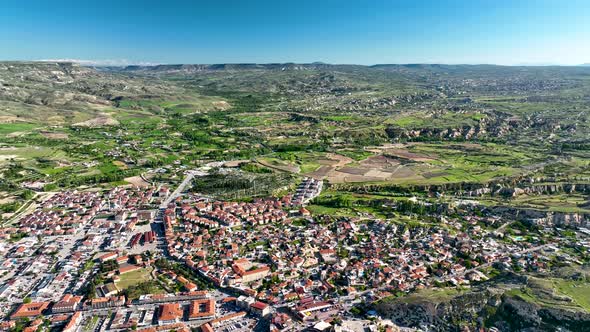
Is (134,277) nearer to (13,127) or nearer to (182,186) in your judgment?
(182,186)

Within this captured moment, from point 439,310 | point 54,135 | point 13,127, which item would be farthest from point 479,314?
point 13,127

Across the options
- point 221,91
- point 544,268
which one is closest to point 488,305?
point 544,268

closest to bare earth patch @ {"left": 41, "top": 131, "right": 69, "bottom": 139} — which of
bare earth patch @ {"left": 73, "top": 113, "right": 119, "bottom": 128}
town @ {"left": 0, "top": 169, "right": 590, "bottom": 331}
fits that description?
bare earth patch @ {"left": 73, "top": 113, "right": 119, "bottom": 128}

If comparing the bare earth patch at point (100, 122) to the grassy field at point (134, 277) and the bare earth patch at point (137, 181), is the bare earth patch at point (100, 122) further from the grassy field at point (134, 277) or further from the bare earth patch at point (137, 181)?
the grassy field at point (134, 277)

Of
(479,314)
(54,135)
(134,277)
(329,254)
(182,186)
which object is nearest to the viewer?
(479,314)

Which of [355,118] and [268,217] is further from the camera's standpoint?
[355,118]

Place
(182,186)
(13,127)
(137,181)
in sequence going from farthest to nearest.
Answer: (13,127)
(137,181)
(182,186)

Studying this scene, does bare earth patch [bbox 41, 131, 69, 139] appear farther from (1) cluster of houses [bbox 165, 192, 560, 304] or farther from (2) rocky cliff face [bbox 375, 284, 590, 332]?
(2) rocky cliff face [bbox 375, 284, 590, 332]

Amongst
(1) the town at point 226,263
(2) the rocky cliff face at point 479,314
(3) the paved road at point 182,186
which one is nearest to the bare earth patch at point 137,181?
(3) the paved road at point 182,186

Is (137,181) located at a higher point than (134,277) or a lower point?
higher

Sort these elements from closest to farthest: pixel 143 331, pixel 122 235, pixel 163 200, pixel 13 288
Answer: pixel 143 331, pixel 13 288, pixel 122 235, pixel 163 200

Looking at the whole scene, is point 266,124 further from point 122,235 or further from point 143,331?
point 143,331
